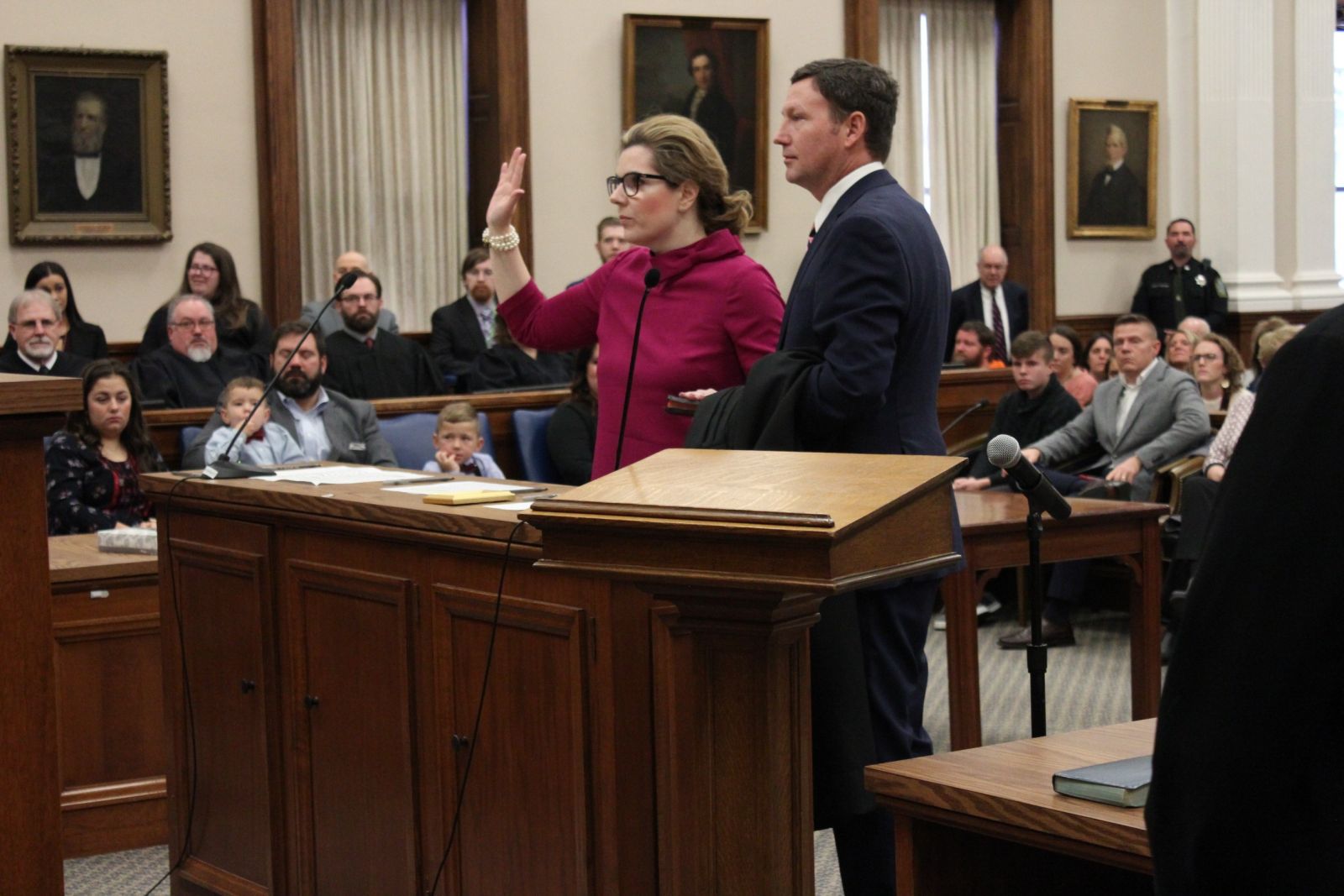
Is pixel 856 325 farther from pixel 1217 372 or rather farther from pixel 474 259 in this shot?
pixel 474 259

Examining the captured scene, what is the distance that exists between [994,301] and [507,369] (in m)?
4.18

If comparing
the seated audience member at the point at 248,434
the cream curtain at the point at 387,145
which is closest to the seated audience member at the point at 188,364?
the seated audience member at the point at 248,434

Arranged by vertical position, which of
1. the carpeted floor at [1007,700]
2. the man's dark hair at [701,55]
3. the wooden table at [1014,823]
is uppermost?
the man's dark hair at [701,55]

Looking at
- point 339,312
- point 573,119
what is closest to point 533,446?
point 339,312

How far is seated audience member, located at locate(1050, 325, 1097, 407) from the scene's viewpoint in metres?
8.63

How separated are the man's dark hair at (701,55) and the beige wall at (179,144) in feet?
8.82

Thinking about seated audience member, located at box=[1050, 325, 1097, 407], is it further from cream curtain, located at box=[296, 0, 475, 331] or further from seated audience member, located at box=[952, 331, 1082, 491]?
cream curtain, located at box=[296, 0, 475, 331]

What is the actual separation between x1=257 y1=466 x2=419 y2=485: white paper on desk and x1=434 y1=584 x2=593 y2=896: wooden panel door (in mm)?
550

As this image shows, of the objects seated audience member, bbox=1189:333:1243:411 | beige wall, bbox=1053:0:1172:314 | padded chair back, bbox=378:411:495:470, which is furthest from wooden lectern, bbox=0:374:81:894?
beige wall, bbox=1053:0:1172:314

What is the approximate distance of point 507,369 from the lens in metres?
8.28

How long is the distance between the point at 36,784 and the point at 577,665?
2.64ft

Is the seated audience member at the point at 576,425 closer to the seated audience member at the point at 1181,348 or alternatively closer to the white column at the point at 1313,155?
the seated audience member at the point at 1181,348

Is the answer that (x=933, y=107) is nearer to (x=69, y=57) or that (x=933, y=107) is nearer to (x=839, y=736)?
(x=69, y=57)

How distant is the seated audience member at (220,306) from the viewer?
306 inches
